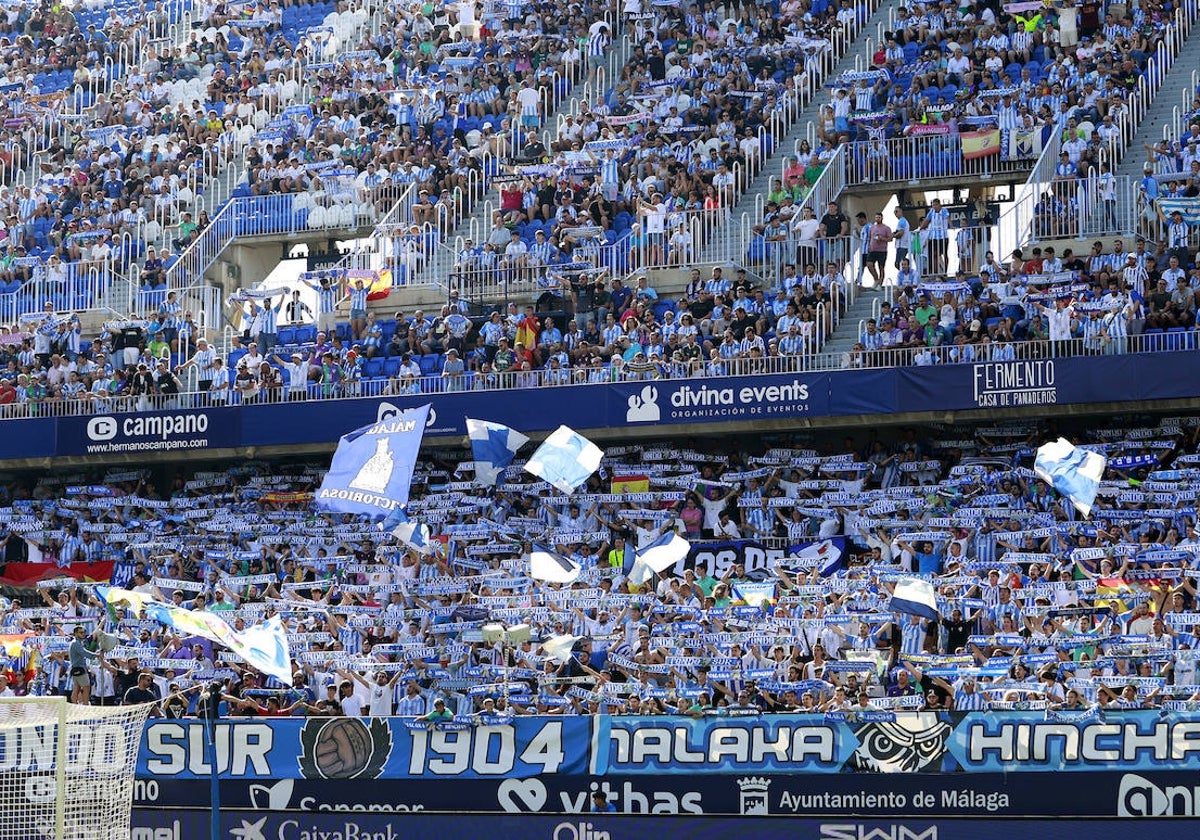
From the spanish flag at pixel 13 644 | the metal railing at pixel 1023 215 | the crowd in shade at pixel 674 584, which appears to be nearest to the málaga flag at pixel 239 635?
the crowd in shade at pixel 674 584

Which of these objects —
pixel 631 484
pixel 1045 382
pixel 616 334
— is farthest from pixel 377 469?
pixel 1045 382

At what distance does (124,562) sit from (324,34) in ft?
48.4

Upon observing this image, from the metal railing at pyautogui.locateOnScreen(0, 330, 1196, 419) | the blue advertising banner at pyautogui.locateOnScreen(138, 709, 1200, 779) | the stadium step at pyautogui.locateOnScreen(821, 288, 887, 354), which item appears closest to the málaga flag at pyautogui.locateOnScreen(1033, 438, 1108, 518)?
the metal railing at pyautogui.locateOnScreen(0, 330, 1196, 419)

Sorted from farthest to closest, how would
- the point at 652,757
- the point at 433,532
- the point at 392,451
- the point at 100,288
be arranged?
the point at 100,288
the point at 433,532
the point at 392,451
the point at 652,757

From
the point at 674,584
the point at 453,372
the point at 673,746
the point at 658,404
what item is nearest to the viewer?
the point at 673,746

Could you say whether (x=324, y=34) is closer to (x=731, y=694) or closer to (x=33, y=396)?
(x=33, y=396)

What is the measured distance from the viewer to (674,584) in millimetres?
28484

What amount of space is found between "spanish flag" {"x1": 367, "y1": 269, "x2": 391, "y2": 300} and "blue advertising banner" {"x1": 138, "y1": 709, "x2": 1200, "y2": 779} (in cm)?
1240

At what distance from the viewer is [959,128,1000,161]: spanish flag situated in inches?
1396

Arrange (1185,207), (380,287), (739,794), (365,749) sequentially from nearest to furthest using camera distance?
1. (739,794)
2. (365,749)
3. (1185,207)
4. (380,287)

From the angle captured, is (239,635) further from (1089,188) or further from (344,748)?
(1089,188)

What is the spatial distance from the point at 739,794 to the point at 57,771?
322 inches

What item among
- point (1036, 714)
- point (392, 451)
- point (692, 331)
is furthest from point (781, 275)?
point (1036, 714)

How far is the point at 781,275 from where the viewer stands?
34.3 metres
